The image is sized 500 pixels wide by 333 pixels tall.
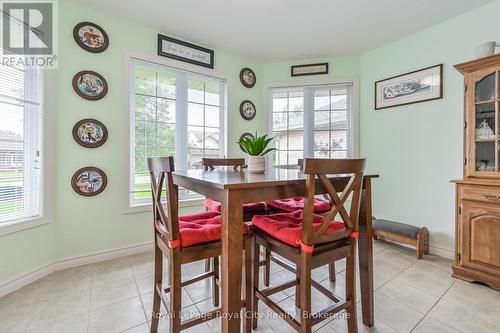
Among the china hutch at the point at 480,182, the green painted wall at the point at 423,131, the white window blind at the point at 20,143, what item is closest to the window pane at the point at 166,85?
the white window blind at the point at 20,143

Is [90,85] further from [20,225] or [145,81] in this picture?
[20,225]

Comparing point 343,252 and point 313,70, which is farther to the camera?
point 313,70

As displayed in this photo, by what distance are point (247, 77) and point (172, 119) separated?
130 centimetres

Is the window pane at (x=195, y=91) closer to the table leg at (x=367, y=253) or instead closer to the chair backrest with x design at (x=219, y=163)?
the chair backrest with x design at (x=219, y=163)

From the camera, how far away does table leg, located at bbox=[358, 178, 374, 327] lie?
1.49 m

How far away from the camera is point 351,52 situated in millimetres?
3361

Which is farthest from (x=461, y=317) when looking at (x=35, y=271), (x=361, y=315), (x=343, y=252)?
(x=35, y=271)

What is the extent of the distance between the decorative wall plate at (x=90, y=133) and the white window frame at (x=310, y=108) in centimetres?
211

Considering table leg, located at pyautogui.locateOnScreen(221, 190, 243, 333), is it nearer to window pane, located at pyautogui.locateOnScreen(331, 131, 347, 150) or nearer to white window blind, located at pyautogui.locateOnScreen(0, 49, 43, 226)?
white window blind, located at pyautogui.locateOnScreen(0, 49, 43, 226)

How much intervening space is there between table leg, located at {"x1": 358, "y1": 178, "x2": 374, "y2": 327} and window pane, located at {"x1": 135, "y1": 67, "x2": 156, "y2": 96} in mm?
2518

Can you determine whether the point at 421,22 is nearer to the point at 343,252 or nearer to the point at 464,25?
the point at 464,25

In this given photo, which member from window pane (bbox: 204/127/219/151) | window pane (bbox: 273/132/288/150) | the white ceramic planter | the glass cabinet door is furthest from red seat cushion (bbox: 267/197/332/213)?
window pane (bbox: 273/132/288/150)

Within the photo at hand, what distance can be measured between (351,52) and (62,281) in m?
4.13

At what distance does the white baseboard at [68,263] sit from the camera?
1.89 m
